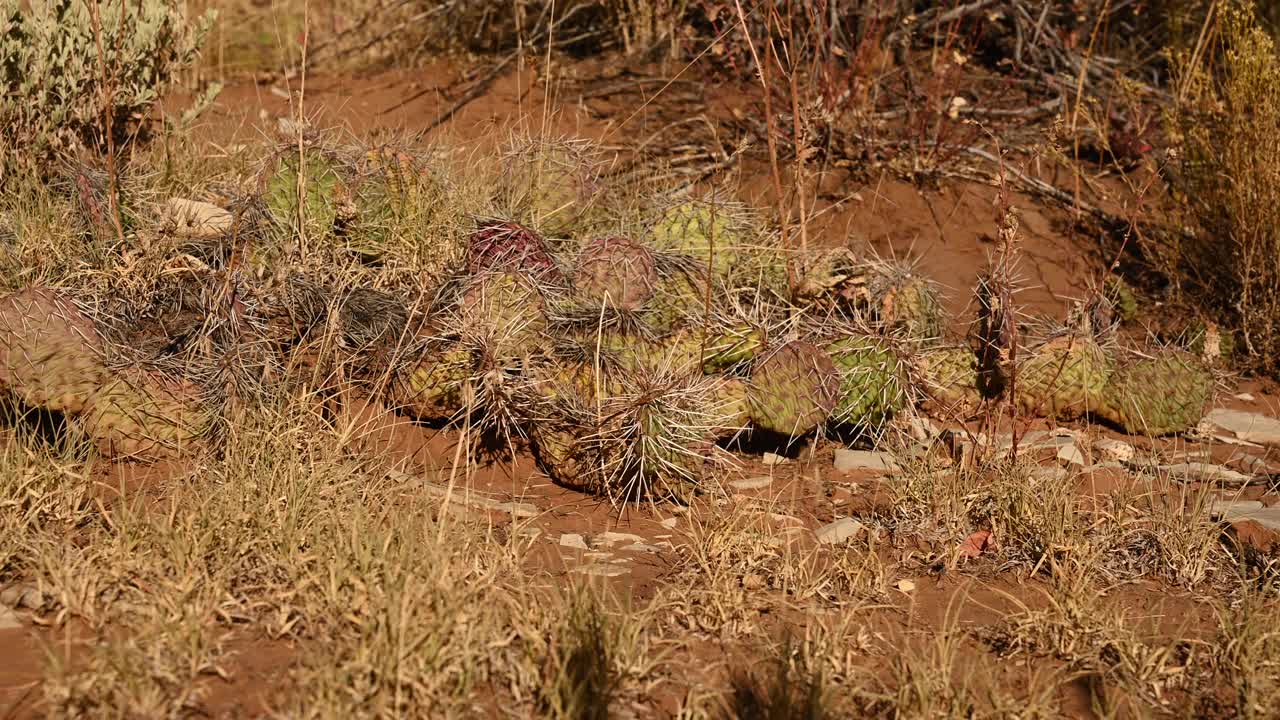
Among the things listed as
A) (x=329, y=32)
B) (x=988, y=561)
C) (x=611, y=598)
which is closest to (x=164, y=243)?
(x=611, y=598)

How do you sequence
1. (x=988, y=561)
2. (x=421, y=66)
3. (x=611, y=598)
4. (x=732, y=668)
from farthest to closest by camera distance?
(x=421, y=66)
(x=988, y=561)
(x=611, y=598)
(x=732, y=668)

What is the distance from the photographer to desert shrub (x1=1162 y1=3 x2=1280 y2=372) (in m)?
4.86

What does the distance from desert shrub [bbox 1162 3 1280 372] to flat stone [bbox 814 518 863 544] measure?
203 cm

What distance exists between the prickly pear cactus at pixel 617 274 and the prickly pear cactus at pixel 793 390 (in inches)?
16.6

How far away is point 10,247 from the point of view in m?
4.02

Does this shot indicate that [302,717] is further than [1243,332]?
No

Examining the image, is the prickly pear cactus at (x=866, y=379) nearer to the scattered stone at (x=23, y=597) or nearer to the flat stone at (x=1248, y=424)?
the flat stone at (x=1248, y=424)

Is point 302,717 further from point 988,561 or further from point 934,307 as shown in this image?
point 934,307

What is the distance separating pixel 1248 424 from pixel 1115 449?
2.24ft

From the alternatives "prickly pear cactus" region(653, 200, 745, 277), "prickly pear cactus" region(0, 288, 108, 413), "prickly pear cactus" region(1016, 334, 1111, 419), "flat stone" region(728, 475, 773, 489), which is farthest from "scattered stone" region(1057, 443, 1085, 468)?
"prickly pear cactus" region(0, 288, 108, 413)

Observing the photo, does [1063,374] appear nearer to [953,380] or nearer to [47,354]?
[953,380]

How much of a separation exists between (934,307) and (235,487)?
2430 millimetres

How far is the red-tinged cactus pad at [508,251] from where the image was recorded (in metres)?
3.98

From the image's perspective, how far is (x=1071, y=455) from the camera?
4023mm
